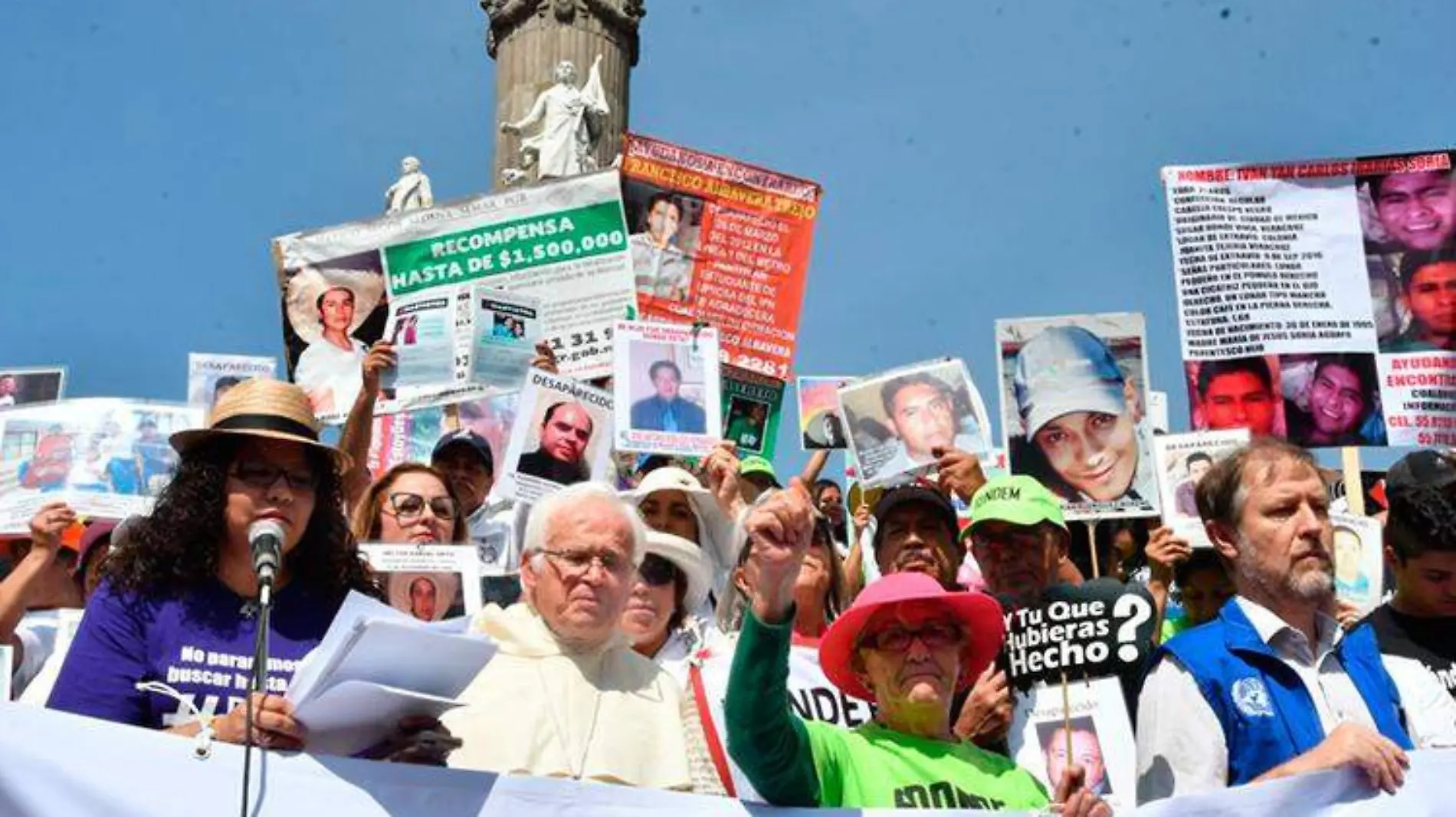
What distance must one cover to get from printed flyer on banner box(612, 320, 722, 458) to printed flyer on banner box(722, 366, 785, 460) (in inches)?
42.8

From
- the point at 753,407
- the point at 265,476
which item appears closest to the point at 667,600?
the point at 265,476

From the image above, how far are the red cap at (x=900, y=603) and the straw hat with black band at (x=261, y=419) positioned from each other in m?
1.14

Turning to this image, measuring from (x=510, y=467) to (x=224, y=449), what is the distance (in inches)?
112

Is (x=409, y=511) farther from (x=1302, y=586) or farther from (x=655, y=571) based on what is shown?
(x=1302, y=586)

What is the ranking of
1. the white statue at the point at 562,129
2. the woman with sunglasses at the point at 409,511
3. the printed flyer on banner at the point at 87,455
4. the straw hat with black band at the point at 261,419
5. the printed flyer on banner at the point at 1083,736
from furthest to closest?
1. the white statue at the point at 562,129
2. the printed flyer on banner at the point at 87,455
3. the woman with sunglasses at the point at 409,511
4. the printed flyer on banner at the point at 1083,736
5. the straw hat with black band at the point at 261,419

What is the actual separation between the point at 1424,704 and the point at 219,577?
263cm

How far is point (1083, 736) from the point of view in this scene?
479 centimetres

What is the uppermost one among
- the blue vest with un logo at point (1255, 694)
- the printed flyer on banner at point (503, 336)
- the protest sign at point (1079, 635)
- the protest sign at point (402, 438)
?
the printed flyer on banner at point (503, 336)

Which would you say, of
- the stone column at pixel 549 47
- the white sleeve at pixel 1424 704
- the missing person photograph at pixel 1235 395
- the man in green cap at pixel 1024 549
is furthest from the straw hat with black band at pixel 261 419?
the stone column at pixel 549 47

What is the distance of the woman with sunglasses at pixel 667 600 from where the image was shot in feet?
15.5

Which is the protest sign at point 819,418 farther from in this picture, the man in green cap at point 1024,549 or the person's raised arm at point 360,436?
the man in green cap at point 1024,549

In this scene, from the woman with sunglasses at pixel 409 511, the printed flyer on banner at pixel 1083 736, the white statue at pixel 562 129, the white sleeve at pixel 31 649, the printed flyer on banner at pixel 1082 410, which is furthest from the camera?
the white statue at pixel 562 129

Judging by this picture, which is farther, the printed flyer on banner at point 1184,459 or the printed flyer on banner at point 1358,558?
the printed flyer on banner at point 1184,459

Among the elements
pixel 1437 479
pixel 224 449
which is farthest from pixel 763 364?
pixel 224 449
